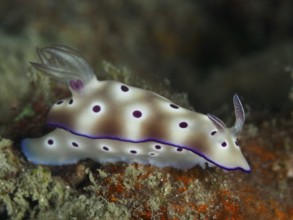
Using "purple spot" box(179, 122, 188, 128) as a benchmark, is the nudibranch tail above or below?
below

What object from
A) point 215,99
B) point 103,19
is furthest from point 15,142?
point 103,19

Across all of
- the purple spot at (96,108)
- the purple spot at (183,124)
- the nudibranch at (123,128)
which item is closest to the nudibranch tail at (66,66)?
the nudibranch at (123,128)

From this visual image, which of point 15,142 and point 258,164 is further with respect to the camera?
point 258,164

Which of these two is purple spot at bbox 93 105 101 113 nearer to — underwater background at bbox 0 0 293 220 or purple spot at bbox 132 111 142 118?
purple spot at bbox 132 111 142 118

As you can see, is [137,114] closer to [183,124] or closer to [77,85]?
[183,124]

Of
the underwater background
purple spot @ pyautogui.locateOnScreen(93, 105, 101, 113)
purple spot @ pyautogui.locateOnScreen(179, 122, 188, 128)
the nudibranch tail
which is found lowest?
the underwater background

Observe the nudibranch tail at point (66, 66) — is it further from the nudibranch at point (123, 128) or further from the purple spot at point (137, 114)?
the purple spot at point (137, 114)

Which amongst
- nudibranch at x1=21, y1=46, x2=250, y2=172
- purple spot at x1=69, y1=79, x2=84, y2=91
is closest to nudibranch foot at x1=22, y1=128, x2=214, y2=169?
nudibranch at x1=21, y1=46, x2=250, y2=172

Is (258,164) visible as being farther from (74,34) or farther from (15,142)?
Answer: (74,34)
